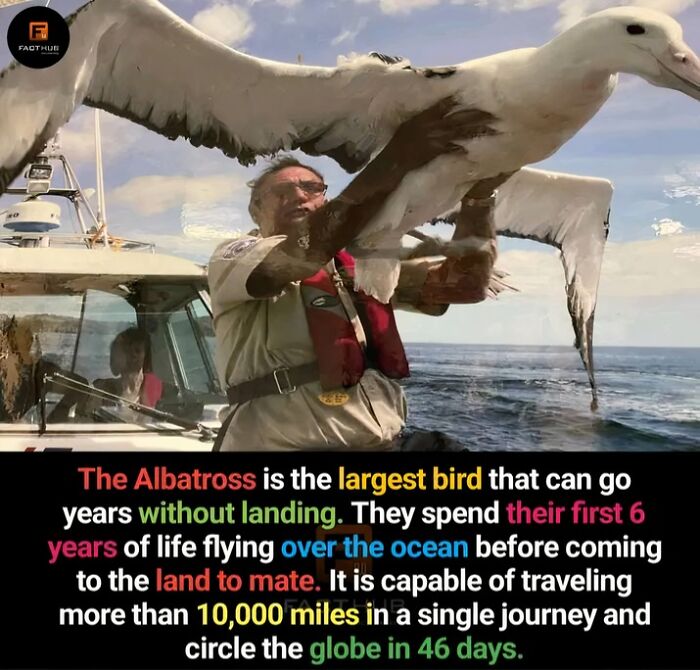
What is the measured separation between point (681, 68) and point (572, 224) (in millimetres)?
407

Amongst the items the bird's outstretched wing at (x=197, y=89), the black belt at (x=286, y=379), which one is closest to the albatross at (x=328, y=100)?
the bird's outstretched wing at (x=197, y=89)

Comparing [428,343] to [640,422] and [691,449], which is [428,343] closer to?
[640,422]

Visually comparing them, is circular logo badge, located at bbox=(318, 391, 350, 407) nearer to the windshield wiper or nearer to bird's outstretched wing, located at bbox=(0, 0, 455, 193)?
the windshield wiper

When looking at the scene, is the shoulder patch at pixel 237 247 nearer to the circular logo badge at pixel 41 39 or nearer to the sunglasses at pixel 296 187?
the sunglasses at pixel 296 187

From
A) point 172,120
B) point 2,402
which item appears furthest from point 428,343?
point 2,402

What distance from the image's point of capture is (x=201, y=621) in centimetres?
171

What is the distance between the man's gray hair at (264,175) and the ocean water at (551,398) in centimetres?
47

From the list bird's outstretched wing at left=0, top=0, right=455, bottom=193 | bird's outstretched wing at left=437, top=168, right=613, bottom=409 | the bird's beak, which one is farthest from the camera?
bird's outstretched wing at left=437, top=168, right=613, bottom=409

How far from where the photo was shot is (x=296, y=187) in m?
1.61

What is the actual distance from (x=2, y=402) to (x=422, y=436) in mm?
989

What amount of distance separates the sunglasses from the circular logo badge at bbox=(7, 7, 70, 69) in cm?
54

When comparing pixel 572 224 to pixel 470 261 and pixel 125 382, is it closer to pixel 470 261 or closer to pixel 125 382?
pixel 470 261

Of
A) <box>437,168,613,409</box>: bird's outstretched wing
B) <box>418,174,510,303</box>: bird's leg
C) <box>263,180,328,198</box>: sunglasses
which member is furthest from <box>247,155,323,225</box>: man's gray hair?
<box>437,168,613,409</box>: bird's outstretched wing

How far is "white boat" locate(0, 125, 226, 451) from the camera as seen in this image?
1.66 meters
